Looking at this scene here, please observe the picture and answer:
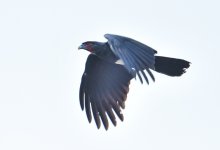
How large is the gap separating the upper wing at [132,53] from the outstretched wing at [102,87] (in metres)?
1.85

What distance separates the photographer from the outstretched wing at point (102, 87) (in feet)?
62.1

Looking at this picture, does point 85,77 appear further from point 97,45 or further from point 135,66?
point 135,66

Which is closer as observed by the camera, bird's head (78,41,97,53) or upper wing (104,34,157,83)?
upper wing (104,34,157,83)

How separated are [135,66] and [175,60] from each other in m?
1.80

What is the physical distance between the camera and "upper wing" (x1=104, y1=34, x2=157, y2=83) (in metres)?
16.5

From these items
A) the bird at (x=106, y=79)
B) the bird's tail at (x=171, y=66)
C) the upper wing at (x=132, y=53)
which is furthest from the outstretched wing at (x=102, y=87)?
the upper wing at (x=132, y=53)

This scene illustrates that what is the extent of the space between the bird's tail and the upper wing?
38.9 inches

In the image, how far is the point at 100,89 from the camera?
63.1ft

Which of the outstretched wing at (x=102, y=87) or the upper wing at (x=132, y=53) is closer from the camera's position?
the upper wing at (x=132, y=53)

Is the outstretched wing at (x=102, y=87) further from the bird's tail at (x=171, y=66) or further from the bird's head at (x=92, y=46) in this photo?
the bird's tail at (x=171, y=66)

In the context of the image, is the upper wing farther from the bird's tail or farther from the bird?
the bird's tail

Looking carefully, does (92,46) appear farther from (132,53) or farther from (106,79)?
(132,53)

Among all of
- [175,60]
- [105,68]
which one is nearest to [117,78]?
[105,68]

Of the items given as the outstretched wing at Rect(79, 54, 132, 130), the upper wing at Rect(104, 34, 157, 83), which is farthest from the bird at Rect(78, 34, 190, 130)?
the upper wing at Rect(104, 34, 157, 83)
